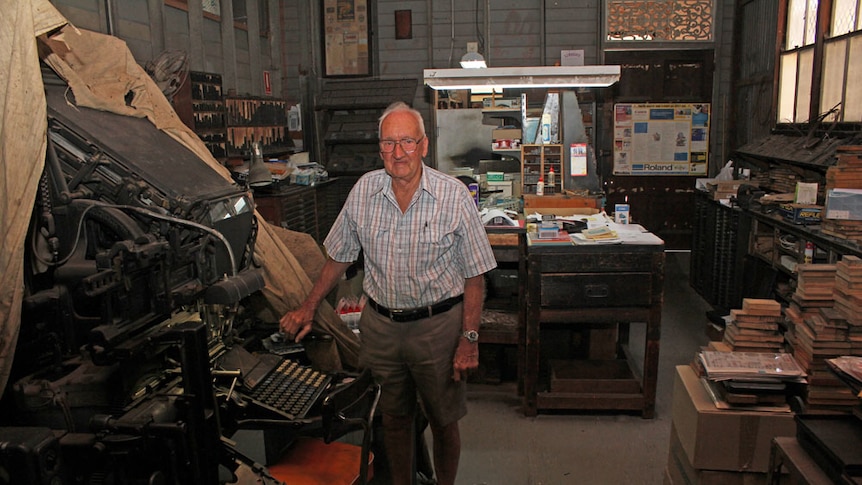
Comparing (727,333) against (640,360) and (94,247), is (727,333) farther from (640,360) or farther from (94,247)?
(94,247)

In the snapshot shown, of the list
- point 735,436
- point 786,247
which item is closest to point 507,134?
point 786,247

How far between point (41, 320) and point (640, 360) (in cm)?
366

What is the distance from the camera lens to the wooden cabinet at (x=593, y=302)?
3.40m

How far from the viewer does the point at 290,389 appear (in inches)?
89.5

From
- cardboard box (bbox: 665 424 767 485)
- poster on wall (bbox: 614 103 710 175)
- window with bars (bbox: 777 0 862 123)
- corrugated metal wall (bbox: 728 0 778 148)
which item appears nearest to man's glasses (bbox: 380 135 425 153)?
cardboard box (bbox: 665 424 767 485)

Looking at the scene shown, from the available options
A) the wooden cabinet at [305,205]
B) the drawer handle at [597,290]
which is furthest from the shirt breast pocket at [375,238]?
the wooden cabinet at [305,205]

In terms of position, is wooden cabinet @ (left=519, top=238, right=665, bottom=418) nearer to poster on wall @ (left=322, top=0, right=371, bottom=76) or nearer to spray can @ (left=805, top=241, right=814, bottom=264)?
spray can @ (left=805, top=241, right=814, bottom=264)

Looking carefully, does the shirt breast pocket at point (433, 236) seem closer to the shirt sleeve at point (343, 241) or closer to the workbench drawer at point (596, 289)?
the shirt sleeve at point (343, 241)

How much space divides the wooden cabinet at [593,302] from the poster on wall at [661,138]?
4.50 metres

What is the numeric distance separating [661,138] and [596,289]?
15.6 feet

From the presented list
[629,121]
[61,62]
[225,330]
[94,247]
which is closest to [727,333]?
[225,330]

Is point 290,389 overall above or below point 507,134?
below

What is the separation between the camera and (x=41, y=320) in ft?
6.06

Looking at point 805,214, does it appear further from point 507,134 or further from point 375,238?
point 375,238
